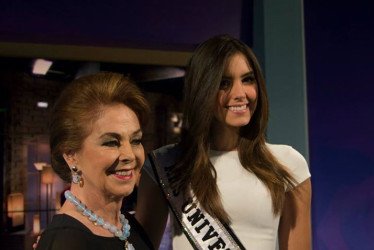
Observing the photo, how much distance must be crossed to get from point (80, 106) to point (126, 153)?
158 mm

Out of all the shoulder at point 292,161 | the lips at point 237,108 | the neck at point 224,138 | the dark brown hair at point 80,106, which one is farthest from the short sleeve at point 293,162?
the dark brown hair at point 80,106

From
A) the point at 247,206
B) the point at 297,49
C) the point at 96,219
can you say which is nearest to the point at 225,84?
the point at 247,206

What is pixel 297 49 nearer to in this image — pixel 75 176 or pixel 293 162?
pixel 293 162

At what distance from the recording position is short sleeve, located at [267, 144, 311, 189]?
4.92ft

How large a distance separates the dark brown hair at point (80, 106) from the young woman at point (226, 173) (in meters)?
0.41

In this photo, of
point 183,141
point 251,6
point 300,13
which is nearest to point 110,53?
point 251,6

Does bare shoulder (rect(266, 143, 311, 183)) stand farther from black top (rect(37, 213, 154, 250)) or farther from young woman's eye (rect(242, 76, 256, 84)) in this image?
black top (rect(37, 213, 154, 250))

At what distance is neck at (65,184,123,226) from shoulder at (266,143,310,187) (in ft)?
2.34

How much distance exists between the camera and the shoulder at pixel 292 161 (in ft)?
4.92

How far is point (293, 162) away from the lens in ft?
4.99

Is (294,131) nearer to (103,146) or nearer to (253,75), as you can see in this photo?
(253,75)

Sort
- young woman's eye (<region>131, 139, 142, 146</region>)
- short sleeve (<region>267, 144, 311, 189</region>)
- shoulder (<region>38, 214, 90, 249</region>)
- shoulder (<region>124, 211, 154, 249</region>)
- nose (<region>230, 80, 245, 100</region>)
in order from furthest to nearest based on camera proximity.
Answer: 1. short sleeve (<region>267, 144, 311, 189</region>)
2. nose (<region>230, 80, 245, 100</region>)
3. shoulder (<region>124, 211, 154, 249</region>)
4. young woman's eye (<region>131, 139, 142, 146</region>)
5. shoulder (<region>38, 214, 90, 249</region>)

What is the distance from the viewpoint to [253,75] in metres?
1.45

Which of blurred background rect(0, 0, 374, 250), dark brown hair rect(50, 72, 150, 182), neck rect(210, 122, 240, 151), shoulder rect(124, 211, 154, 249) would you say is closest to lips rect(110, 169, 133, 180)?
dark brown hair rect(50, 72, 150, 182)
